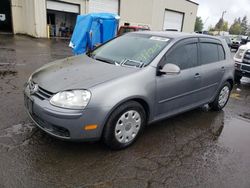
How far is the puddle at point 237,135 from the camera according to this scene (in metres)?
3.60

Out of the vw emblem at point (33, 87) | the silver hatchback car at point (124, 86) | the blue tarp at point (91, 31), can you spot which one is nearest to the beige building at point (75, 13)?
the blue tarp at point (91, 31)

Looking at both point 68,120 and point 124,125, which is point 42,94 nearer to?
point 68,120

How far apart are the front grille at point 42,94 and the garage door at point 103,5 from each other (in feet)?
67.9

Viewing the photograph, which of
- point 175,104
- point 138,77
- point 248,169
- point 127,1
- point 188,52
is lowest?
point 248,169

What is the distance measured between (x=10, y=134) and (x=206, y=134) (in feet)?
10.2

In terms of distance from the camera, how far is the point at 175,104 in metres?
3.74

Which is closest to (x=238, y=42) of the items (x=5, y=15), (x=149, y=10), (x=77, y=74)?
(x=149, y=10)

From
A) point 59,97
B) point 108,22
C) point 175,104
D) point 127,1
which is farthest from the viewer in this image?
point 127,1

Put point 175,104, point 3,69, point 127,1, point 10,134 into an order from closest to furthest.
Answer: point 10,134 < point 175,104 < point 3,69 < point 127,1

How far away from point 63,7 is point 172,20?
14426mm

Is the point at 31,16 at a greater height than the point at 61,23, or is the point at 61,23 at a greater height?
the point at 31,16

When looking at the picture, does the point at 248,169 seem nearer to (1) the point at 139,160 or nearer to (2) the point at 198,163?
(2) the point at 198,163

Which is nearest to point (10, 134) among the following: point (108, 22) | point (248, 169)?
point (248, 169)

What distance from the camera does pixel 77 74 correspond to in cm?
313
